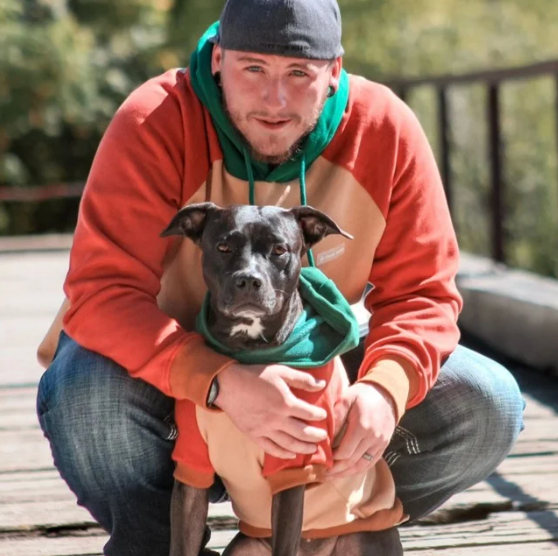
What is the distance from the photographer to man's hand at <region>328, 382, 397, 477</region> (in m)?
2.65

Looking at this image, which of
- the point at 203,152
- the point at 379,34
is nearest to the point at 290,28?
the point at 203,152

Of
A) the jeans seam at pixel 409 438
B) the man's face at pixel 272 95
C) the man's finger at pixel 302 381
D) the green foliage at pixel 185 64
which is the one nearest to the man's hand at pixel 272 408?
the man's finger at pixel 302 381

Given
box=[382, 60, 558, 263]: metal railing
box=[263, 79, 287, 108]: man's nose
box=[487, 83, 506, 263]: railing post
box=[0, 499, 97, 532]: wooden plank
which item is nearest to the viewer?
box=[263, 79, 287, 108]: man's nose

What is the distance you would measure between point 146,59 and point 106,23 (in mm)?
726

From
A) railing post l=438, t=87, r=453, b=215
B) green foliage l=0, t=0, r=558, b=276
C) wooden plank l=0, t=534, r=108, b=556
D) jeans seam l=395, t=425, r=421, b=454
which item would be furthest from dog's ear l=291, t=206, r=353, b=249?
green foliage l=0, t=0, r=558, b=276

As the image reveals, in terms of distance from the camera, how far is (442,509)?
3.53 m

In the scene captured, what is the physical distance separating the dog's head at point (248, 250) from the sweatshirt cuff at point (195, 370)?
0.10m

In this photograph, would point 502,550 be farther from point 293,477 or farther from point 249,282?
point 249,282

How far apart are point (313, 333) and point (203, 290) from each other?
1.25ft

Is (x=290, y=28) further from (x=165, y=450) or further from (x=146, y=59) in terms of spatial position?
(x=146, y=59)

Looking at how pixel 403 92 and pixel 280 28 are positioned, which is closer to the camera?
pixel 280 28

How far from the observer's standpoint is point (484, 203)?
1197 centimetres

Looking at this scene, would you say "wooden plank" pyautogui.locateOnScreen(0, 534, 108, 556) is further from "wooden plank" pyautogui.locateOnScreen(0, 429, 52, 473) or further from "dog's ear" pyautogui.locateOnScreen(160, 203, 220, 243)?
"dog's ear" pyautogui.locateOnScreen(160, 203, 220, 243)

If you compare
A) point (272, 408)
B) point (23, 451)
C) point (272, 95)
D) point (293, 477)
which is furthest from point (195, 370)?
point (23, 451)
